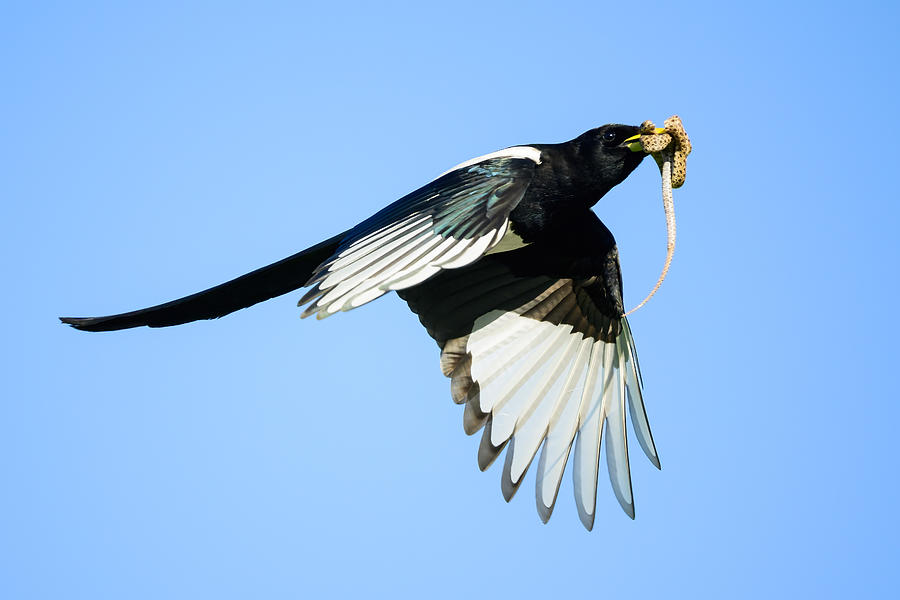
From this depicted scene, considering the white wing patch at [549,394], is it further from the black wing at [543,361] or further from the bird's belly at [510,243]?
the bird's belly at [510,243]

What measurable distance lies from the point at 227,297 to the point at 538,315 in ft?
4.48

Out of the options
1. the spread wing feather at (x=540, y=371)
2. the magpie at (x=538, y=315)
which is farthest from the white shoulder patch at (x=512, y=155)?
the spread wing feather at (x=540, y=371)

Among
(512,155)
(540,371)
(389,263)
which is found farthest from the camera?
(540,371)

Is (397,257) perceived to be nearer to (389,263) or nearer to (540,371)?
(389,263)

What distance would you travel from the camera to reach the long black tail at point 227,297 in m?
4.62

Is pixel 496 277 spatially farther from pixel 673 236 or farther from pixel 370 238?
pixel 370 238

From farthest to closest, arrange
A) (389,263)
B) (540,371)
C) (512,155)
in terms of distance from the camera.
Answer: (540,371), (512,155), (389,263)

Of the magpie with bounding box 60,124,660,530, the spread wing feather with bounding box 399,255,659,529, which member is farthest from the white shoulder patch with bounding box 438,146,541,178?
the spread wing feather with bounding box 399,255,659,529

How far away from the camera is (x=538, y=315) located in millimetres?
5020

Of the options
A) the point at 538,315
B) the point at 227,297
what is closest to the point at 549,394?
the point at 538,315

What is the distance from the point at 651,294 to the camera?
440cm

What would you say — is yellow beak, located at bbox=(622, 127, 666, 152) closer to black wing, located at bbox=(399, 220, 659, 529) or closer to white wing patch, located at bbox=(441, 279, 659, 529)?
black wing, located at bbox=(399, 220, 659, 529)

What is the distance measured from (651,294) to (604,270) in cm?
54

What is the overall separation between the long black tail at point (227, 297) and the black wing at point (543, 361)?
51 centimetres
